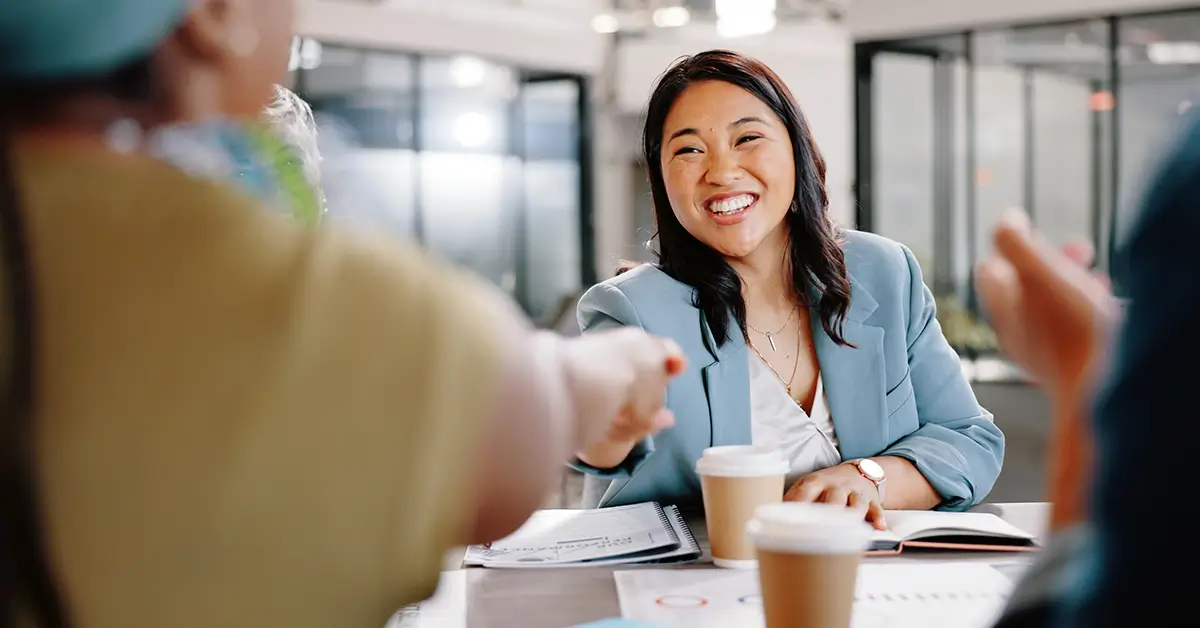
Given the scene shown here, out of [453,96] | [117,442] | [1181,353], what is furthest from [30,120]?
[453,96]

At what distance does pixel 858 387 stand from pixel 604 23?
9.48m

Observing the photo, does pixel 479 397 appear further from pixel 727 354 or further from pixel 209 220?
pixel 727 354

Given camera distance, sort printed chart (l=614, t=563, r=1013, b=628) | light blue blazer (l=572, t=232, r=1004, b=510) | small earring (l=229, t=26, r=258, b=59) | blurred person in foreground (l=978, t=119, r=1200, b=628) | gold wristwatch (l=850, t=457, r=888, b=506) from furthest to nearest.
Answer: light blue blazer (l=572, t=232, r=1004, b=510)
gold wristwatch (l=850, t=457, r=888, b=506)
printed chart (l=614, t=563, r=1013, b=628)
small earring (l=229, t=26, r=258, b=59)
blurred person in foreground (l=978, t=119, r=1200, b=628)

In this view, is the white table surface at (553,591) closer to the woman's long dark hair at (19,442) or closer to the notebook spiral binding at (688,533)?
the notebook spiral binding at (688,533)

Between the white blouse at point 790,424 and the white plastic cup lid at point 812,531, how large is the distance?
94 centimetres

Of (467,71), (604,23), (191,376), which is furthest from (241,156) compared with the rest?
(604,23)

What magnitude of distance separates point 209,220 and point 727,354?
156 cm

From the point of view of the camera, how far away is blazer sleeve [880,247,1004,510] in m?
1.92

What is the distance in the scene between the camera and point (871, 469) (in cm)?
185

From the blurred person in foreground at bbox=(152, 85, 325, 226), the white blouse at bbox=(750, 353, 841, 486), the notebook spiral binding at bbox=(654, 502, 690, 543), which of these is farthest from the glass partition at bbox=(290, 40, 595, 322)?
the blurred person in foreground at bbox=(152, 85, 325, 226)

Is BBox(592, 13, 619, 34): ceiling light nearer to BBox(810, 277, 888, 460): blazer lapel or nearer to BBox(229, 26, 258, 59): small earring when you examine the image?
BBox(810, 277, 888, 460): blazer lapel

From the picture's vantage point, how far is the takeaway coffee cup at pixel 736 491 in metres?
1.41

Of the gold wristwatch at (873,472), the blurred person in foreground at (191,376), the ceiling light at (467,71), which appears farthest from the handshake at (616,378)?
the ceiling light at (467,71)

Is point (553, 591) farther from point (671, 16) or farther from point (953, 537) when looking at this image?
point (671, 16)
